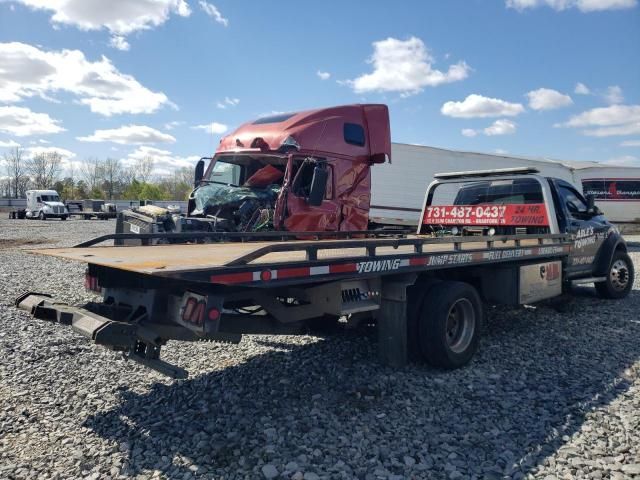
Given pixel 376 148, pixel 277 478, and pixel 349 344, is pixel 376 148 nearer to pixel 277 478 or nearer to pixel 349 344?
pixel 349 344

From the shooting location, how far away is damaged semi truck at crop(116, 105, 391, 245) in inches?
288

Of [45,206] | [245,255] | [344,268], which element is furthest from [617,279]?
[45,206]

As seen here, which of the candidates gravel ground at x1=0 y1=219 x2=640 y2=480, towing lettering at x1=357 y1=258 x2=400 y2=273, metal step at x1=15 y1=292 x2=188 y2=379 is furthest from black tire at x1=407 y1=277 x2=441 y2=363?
metal step at x1=15 y1=292 x2=188 y2=379

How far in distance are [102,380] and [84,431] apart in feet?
3.13

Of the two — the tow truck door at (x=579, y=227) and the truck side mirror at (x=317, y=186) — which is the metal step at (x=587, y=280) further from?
the truck side mirror at (x=317, y=186)

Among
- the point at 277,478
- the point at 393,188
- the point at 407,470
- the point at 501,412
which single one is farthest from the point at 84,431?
the point at 393,188

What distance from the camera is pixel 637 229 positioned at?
23984 millimetres

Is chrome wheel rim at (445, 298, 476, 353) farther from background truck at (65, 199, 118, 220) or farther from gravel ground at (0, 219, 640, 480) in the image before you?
background truck at (65, 199, 118, 220)

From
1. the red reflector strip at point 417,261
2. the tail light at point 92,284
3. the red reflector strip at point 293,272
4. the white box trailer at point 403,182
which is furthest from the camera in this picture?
the white box trailer at point 403,182

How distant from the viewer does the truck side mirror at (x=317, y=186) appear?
7.25m

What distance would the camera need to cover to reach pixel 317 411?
3906mm

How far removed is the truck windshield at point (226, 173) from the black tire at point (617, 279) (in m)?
6.31

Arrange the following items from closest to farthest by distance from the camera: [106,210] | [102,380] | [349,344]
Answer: [102,380] → [349,344] → [106,210]

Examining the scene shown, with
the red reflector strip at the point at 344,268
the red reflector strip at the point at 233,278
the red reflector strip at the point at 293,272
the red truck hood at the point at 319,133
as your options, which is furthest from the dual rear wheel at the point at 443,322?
the red truck hood at the point at 319,133
